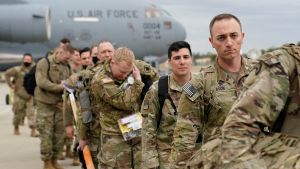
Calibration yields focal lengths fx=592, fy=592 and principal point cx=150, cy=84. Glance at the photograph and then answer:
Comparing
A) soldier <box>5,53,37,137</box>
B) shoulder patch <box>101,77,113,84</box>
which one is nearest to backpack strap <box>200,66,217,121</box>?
shoulder patch <box>101,77,113,84</box>

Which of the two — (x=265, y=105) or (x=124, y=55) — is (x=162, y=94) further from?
(x=265, y=105)

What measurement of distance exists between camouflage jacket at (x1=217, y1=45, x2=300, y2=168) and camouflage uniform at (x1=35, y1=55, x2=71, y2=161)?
19.1ft

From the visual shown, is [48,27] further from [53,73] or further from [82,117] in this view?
[82,117]

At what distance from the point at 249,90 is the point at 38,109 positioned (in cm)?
613

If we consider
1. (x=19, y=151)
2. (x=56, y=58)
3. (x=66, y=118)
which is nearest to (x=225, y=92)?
(x=66, y=118)

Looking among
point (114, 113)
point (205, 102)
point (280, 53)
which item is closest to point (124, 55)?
point (114, 113)

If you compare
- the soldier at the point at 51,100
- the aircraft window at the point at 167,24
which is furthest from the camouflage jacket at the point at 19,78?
the aircraft window at the point at 167,24

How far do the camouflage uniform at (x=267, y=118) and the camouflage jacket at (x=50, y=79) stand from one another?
5.80 metres

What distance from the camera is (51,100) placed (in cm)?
770

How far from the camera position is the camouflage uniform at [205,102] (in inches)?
115

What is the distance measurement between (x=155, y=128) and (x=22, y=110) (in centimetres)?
834

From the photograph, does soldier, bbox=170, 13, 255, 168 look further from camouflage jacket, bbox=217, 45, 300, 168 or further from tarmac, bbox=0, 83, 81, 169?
tarmac, bbox=0, 83, 81, 169

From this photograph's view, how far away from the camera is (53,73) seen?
763 centimetres

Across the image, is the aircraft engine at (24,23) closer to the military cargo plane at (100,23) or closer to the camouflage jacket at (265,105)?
the military cargo plane at (100,23)
